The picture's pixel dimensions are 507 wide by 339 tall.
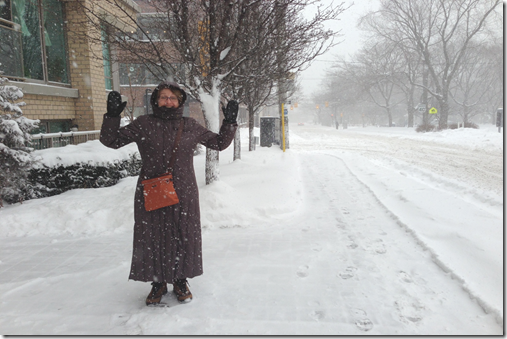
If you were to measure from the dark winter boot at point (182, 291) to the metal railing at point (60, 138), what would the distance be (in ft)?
16.0

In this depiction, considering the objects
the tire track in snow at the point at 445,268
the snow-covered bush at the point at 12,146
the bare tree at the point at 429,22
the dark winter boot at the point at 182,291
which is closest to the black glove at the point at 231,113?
the dark winter boot at the point at 182,291

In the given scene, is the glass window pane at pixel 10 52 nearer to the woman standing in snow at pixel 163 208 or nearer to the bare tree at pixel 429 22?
the woman standing in snow at pixel 163 208

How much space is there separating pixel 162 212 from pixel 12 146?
3.99 metres

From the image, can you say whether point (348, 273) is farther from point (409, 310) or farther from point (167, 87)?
point (167, 87)

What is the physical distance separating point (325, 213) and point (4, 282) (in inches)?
165

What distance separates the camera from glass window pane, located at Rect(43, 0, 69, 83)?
9078mm

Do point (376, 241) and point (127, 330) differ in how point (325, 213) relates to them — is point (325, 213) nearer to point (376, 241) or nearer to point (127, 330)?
point (376, 241)

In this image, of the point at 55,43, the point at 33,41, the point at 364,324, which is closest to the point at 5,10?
the point at 33,41

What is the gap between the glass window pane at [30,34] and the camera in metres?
8.08

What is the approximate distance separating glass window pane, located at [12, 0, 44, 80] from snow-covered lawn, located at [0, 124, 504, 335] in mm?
3510

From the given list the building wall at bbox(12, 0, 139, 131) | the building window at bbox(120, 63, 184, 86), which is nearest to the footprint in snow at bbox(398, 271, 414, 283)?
the building window at bbox(120, 63, 184, 86)

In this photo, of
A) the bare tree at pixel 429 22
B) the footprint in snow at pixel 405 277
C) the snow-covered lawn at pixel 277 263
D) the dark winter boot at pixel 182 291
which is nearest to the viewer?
the snow-covered lawn at pixel 277 263

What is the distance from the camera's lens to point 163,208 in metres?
2.83

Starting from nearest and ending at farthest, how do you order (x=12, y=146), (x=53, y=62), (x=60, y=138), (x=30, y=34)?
(x=12, y=146) < (x=60, y=138) < (x=30, y=34) < (x=53, y=62)
